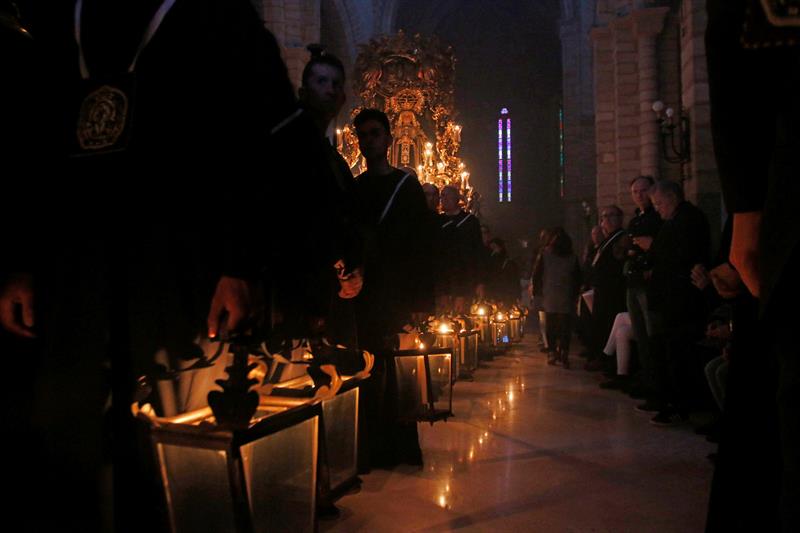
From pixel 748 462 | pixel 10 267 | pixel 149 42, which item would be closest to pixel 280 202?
pixel 149 42

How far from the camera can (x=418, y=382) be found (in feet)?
12.8

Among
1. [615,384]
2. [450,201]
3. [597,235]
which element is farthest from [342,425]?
[597,235]

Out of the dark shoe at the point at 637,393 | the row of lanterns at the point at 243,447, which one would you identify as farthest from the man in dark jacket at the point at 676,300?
the row of lanterns at the point at 243,447

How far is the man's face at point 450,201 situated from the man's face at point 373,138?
11.9ft

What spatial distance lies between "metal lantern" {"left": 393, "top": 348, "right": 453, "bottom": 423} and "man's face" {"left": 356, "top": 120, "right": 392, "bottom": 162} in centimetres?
110

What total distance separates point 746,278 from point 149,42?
1.39 metres

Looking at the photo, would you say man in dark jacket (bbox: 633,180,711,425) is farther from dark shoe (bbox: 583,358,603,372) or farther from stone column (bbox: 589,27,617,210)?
stone column (bbox: 589,27,617,210)

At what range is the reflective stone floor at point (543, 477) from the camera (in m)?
2.82

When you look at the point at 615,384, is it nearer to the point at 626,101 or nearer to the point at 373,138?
the point at 373,138

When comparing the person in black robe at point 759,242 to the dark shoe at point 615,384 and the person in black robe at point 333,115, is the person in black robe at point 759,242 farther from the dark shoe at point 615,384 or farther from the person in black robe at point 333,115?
the dark shoe at point 615,384

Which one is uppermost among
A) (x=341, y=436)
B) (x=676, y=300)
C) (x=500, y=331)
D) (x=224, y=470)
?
(x=676, y=300)

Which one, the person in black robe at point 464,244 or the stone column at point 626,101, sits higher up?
the stone column at point 626,101

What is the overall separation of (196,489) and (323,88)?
1823mm

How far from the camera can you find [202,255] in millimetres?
1663
